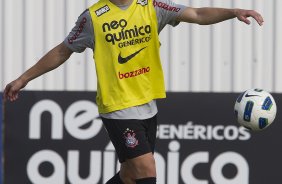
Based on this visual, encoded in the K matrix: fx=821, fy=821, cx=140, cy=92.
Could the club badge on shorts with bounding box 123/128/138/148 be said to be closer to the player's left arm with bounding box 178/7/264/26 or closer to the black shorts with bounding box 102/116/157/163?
the black shorts with bounding box 102/116/157/163

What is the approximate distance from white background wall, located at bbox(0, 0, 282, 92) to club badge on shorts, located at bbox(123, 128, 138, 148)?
5.18 feet

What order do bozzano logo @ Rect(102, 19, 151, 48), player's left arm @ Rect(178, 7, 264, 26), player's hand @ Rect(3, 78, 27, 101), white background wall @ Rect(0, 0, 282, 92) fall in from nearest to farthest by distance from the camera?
player's left arm @ Rect(178, 7, 264, 26) < bozzano logo @ Rect(102, 19, 151, 48) < player's hand @ Rect(3, 78, 27, 101) < white background wall @ Rect(0, 0, 282, 92)

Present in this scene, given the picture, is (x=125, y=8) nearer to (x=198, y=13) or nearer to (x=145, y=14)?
(x=145, y=14)

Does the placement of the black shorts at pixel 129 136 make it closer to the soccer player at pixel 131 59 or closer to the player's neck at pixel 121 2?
the soccer player at pixel 131 59

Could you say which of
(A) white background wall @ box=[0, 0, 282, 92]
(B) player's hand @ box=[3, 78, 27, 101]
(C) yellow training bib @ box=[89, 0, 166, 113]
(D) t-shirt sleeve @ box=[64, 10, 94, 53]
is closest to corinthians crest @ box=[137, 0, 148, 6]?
(C) yellow training bib @ box=[89, 0, 166, 113]

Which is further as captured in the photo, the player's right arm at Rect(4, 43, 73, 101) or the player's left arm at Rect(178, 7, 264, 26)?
the player's right arm at Rect(4, 43, 73, 101)

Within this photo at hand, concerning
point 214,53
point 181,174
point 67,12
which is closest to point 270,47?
point 214,53

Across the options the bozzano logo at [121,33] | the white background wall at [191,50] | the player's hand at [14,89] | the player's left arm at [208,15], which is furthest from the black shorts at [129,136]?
the white background wall at [191,50]

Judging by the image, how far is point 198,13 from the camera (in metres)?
5.63

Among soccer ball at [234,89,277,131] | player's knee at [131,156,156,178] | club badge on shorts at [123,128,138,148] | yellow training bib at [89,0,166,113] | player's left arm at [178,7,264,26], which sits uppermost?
player's left arm at [178,7,264,26]

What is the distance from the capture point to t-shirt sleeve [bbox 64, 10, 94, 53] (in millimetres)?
5637

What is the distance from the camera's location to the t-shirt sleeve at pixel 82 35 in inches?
222

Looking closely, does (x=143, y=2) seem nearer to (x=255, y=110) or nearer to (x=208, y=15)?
(x=208, y=15)

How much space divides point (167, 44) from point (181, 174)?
1146mm
